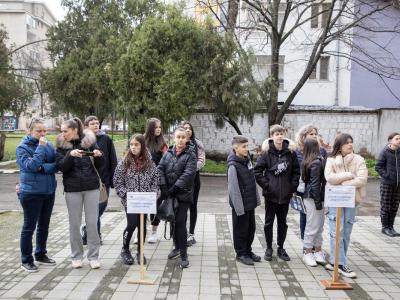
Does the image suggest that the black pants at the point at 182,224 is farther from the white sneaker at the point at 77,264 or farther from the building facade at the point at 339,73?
the building facade at the point at 339,73

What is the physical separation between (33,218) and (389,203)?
20.0 ft

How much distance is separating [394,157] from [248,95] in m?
9.54

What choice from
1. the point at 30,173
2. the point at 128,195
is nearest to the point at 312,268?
the point at 128,195

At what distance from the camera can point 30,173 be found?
5.51 m

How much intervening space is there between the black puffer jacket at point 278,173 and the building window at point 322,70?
19633 mm

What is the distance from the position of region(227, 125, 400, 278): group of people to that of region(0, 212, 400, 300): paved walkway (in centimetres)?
30

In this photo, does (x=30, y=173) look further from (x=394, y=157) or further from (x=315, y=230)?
(x=394, y=157)

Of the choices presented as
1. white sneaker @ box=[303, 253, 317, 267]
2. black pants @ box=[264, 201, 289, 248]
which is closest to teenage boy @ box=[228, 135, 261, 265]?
black pants @ box=[264, 201, 289, 248]

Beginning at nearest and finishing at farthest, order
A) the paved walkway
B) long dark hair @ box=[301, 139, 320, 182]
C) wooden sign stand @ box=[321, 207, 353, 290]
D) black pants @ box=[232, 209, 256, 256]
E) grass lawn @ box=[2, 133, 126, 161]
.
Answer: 1. the paved walkway
2. wooden sign stand @ box=[321, 207, 353, 290]
3. long dark hair @ box=[301, 139, 320, 182]
4. black pants @ box=[232, 209, 256, 256]
5. grass lawn @ box=[2, 133, 126, 161]

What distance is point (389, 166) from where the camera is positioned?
26.0 ft

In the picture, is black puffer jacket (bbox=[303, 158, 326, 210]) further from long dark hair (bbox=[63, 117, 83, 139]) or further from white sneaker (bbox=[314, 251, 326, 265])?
long dark hair (bbox=[63, 117, 83, 139])

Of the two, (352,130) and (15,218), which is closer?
(15,218)

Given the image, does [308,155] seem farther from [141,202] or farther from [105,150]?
[105,150]

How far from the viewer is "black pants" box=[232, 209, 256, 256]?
611 centimetres
